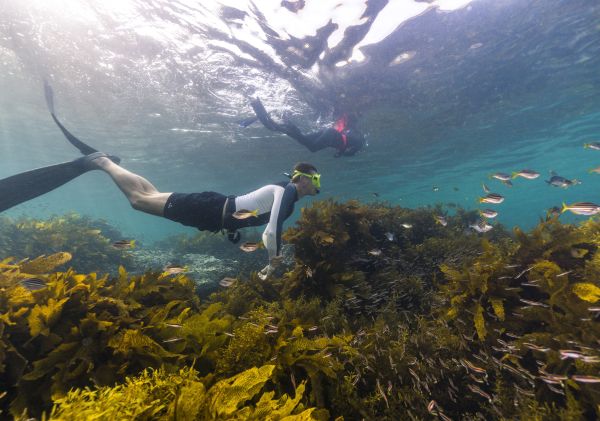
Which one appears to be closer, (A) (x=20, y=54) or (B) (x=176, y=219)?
(B) (x=176, y=219)

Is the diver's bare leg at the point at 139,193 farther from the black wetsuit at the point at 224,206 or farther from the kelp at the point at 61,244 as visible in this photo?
the kelp at the point at 61,244

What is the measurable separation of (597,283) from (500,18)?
12128 millimetres

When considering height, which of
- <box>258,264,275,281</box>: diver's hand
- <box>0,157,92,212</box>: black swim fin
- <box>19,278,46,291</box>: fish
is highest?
<box>0,157,92,212</box>: black swim fin

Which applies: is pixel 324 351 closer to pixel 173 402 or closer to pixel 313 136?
pixel 173 402

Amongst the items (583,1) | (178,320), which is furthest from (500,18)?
(178,320)

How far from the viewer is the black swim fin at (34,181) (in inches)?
253

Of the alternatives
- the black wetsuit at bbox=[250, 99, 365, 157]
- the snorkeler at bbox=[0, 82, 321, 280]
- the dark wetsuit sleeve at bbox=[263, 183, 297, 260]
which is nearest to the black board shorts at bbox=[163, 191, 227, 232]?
the snorkeler at bbox=[0, 82, 321, 280]

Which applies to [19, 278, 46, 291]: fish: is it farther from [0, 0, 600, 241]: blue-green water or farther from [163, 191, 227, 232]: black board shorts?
[0, 0, 600, 241]: blue-green water

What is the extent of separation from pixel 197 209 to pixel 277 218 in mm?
2068

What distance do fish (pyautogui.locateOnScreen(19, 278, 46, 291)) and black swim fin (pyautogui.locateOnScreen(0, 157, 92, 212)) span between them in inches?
145

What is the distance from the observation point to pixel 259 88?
15305 millimetres

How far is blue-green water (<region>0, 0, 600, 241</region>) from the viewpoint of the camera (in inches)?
430

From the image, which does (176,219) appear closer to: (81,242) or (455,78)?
(81,242)

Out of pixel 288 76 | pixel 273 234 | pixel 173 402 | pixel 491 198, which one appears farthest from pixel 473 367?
pixel 288 76
